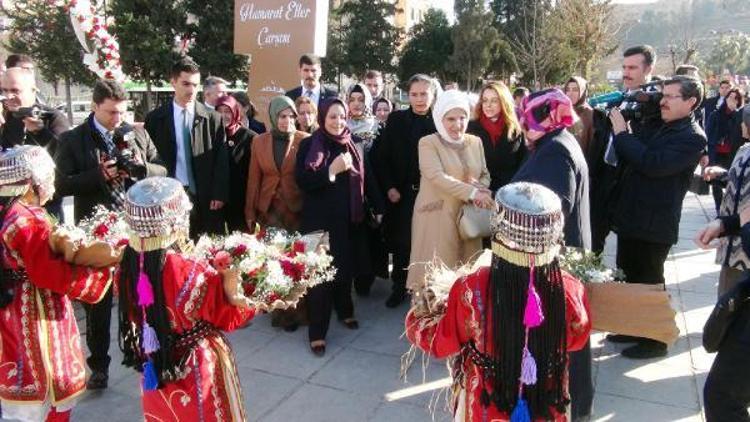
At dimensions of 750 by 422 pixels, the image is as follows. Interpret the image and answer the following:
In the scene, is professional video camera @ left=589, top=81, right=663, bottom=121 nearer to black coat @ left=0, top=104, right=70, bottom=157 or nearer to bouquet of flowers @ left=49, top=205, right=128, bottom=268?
bouquet of flowers @ left=49, top=205, right=128, bottom=268

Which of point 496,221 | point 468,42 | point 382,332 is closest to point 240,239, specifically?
point 496,221

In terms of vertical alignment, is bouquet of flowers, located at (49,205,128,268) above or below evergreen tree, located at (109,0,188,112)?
below

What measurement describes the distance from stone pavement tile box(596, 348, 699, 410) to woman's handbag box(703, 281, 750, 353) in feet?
4.67

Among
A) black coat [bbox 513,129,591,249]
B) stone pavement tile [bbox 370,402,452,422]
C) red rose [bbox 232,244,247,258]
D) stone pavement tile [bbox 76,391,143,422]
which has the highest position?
black coat [bbox 513,129,591,249]

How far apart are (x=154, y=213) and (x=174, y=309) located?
0.38 m

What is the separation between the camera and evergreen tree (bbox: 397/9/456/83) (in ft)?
136

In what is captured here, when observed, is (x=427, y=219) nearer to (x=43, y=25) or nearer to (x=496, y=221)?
(x=496, y=221)

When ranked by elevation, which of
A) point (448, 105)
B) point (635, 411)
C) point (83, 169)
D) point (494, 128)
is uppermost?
point (448, 105)

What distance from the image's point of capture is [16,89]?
177 inches

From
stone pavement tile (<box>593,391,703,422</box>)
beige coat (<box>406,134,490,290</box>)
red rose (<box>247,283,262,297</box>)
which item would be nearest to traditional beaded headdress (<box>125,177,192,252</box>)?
red rose (<box>247,283,262,297</box>)

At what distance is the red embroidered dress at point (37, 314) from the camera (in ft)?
8.36

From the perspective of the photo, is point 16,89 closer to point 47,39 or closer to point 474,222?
point 474,222

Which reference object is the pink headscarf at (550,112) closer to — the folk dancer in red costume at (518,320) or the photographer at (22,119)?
the folk dancer in red costume at (518,320)

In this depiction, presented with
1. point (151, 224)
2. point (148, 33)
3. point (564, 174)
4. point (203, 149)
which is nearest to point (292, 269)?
point (151, 224)
